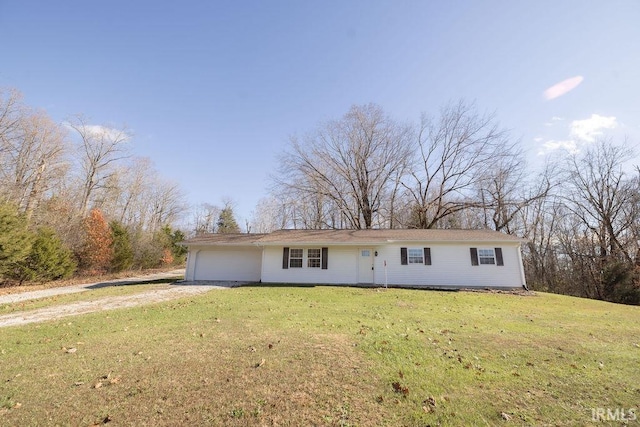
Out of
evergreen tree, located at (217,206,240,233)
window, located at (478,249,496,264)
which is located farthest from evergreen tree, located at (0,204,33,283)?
evergreen tree, located at (217,206,240,233)

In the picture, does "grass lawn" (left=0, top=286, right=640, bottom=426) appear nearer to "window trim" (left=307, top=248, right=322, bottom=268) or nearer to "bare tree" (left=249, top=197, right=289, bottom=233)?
"window trim" (left=307, top=248, right=322, bottom=268)

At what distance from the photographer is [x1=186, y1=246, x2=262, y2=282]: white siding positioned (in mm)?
17500

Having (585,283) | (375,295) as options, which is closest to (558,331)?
(375,295)

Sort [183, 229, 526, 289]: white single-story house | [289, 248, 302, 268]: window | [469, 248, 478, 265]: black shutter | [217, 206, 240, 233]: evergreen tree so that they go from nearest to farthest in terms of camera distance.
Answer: [183, 229, 526, 289]: white single-story house < [469, 248, 478, 265]: black shutter < [289, 248, 302, 268]: window < [217, 206, 240, 233]: evergreen tree

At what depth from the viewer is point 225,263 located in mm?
17688

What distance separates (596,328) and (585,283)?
66.9 feet

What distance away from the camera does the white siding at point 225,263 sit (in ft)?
57.4

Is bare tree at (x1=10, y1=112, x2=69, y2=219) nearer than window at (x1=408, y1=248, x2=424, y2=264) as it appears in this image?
No

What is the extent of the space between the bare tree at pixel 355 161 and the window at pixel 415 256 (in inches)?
341

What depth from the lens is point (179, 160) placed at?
1980 centimetres

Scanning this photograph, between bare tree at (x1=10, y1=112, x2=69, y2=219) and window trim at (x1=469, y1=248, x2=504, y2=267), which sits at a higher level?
bare tree at (x1=10, y1=112, x2=69, y2=219)
